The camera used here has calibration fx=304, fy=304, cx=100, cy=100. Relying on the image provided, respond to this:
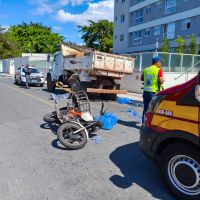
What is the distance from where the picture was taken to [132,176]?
471 centimetres

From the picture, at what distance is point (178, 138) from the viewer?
13.0 feet

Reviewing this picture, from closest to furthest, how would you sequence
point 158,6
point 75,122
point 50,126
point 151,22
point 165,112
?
point 165,112 → point 75,122 → point 50,126 → point 158,6 → point 151,22

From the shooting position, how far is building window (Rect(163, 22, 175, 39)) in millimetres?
35031

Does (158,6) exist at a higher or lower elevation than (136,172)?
higher

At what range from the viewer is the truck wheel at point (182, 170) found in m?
3.82

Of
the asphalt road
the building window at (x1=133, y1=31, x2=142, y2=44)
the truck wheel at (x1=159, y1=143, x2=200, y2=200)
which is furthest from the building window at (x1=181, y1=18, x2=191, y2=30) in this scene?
the truck wheel at (x1=159, y1=143, x2=200, y2=200)

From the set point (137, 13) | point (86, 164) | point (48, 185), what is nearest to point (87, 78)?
point (86, 164)

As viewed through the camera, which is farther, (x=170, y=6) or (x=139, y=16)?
(x=139, y=16)

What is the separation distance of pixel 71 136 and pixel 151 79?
276 centimetres

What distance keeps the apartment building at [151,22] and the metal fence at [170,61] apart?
6326 mm

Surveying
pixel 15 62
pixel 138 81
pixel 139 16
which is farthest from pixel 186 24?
pixel 15 62

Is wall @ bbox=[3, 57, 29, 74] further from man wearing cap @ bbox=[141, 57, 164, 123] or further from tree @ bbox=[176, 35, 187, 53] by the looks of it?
man wearing cap @ bbox=[141, 57, 164, 123]

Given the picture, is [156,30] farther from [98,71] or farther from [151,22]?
[98,71]

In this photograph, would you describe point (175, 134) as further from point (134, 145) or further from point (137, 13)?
point (137, 13)
